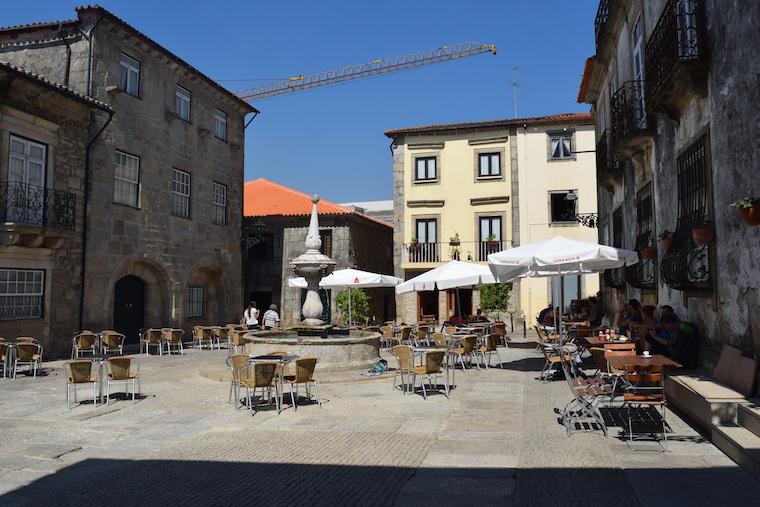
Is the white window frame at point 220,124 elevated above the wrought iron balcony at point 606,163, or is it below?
above

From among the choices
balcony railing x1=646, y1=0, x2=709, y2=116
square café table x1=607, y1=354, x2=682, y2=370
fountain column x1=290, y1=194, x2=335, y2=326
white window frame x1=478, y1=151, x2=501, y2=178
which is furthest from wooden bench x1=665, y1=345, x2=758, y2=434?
white window frame x1=478, y1=151, x2=501, y2=178

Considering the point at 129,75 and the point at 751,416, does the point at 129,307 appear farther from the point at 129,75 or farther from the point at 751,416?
the point at 751,416

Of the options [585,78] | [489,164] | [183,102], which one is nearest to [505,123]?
[489,164]

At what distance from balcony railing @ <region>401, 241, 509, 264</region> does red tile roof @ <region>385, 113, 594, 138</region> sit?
546cm

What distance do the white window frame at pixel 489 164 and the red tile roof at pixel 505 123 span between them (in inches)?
51.1

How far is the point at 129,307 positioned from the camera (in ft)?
63.2

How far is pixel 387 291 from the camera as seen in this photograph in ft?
110

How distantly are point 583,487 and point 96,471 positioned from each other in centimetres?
444

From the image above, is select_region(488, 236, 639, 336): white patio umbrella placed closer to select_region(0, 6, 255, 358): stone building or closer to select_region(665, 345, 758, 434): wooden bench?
select_region(665, 345, 758, 434): wooden bench

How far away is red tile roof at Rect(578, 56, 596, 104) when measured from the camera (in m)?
18.1

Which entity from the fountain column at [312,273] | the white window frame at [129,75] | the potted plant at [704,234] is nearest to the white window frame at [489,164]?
the white window frame at [129,75]

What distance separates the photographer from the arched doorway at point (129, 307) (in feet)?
61.8

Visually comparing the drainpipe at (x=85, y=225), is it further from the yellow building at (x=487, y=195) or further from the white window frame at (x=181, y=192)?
the yellow building at (x=487, y=195)

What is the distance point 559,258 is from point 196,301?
622 inches
